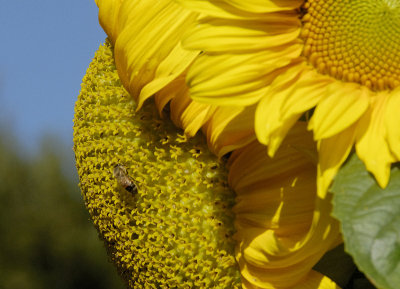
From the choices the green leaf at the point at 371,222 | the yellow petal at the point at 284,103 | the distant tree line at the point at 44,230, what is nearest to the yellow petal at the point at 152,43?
the yellow petal at the point at 284,103

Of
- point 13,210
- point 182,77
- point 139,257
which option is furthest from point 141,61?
point 13,210

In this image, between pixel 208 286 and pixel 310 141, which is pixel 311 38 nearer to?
pixel 310 141

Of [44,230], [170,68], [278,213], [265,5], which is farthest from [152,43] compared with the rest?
[44,230]

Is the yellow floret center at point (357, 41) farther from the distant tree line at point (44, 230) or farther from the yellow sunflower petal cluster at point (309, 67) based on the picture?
the distant tree line at point (44, 230)

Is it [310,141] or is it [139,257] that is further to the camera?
[139,257]

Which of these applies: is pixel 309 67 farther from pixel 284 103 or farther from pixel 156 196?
pixel 156 196

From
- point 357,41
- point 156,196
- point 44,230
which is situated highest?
point 357,41

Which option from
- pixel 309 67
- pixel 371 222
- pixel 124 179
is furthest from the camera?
pixel 124 179

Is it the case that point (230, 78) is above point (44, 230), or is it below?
above

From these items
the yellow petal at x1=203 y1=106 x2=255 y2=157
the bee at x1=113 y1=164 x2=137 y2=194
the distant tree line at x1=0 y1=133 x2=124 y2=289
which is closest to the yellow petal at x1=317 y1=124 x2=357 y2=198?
the yellow petal at x1=203 y1=106 x2=255 y2=157
